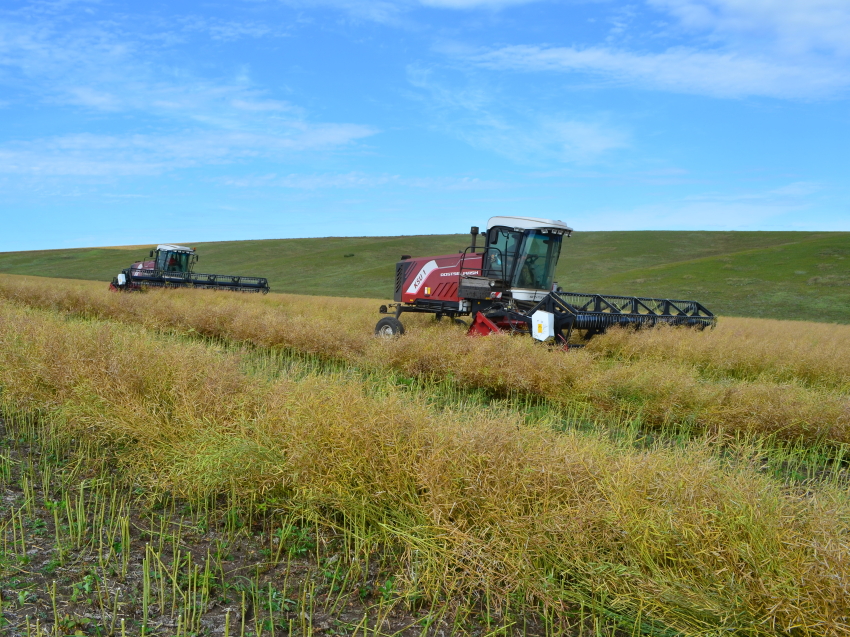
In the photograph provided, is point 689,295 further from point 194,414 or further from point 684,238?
point 194,414

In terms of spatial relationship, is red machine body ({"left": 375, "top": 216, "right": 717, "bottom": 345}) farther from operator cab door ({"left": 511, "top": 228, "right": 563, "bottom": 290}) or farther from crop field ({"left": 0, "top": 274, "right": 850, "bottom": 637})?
crop field ({"left": 0, "top": 274, "right": 850, "bottom": 637})

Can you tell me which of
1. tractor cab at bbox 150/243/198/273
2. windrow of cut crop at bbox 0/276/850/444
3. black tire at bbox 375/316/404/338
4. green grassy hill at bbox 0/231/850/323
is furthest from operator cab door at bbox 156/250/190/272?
black tire at bbox 375/316/404/338

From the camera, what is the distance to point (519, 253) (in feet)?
41.6

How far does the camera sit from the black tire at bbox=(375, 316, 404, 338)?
13.8m

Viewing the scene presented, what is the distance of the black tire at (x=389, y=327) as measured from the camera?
13.8 m

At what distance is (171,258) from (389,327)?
19.3m

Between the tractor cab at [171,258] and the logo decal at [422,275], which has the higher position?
the tractor cab at [171,258]

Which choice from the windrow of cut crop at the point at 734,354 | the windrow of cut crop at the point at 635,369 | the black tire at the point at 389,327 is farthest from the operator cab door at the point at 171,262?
the windrow of cut crop at the point at 734,354

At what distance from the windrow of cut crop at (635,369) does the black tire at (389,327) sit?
1199mm

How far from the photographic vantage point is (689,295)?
39.9 metres

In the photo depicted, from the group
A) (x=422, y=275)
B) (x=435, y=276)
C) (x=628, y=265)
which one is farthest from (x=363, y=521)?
(x=628, y=265)

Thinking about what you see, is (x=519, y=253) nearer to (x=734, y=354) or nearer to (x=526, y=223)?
(x=526, y=223)

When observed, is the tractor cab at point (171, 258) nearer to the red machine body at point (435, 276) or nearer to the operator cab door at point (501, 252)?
the red machine body at point (435, 276)

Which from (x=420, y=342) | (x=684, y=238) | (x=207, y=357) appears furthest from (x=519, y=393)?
(x=684, y=238)
